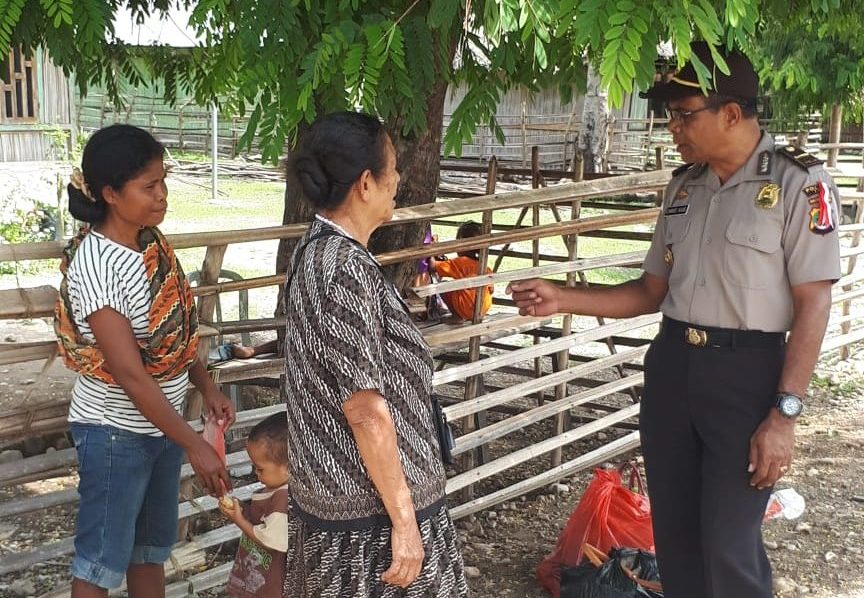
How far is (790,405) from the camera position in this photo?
255cm

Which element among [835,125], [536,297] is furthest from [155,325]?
[835,125]

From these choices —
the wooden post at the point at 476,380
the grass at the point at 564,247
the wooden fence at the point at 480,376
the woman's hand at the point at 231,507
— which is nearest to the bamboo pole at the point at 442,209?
the wooden fence at the point at 480,376

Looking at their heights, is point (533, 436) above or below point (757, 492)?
below

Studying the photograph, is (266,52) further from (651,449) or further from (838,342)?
(838,342)

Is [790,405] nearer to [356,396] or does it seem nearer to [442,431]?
[442,431]

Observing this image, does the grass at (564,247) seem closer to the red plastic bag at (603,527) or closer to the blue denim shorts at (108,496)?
the red plastic bag at (603,527)

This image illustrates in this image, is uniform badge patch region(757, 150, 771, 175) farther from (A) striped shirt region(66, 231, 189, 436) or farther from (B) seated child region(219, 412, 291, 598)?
(A) striped shirt region(66, 231, 189, 436)

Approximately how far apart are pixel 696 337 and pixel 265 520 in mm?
1319

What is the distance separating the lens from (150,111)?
24062mm

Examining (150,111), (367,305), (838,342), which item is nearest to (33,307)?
(367,305)

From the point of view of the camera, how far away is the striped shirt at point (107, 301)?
2393mm

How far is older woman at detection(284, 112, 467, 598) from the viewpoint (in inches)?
76.5

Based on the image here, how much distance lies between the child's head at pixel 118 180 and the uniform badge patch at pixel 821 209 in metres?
1.75

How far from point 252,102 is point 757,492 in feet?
6.13
